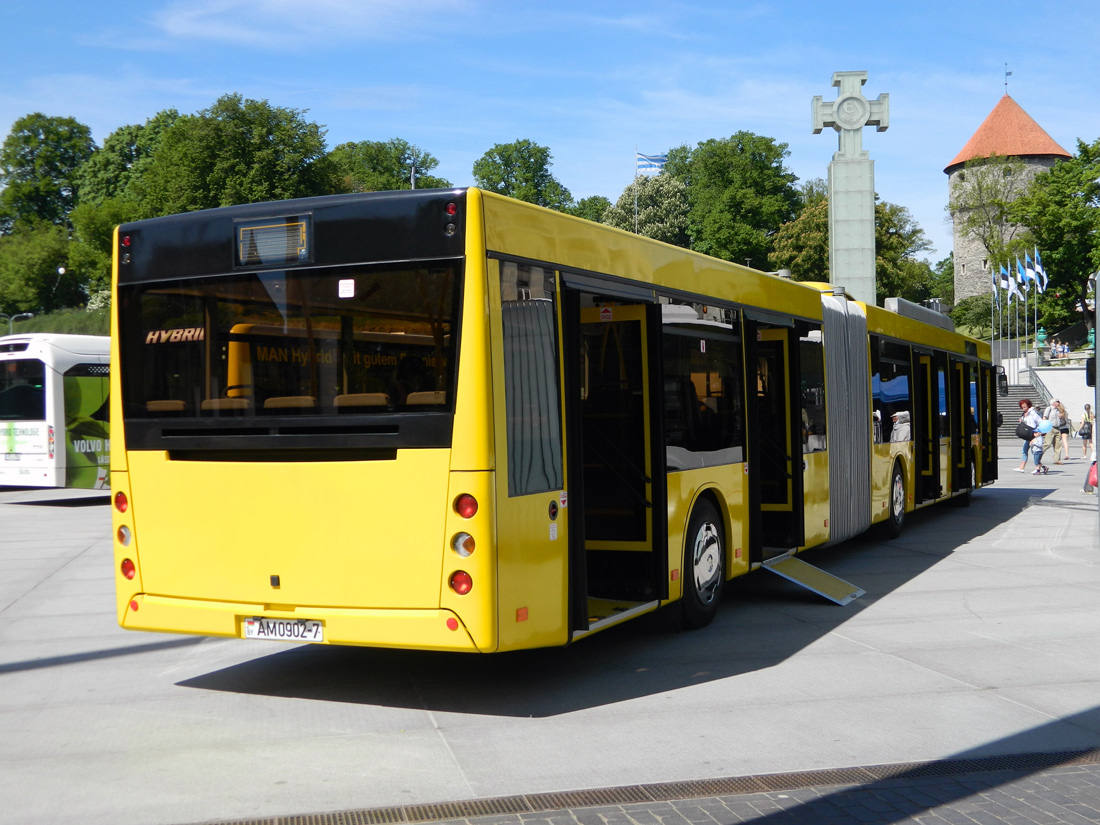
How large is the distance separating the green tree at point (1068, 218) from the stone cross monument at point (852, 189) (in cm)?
3294

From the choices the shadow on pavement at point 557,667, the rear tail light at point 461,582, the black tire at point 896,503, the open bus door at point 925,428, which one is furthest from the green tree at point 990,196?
the rear tail light at point 461,582

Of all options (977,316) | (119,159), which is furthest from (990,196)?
(119,159)

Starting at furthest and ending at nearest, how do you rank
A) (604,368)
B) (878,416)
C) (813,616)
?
(878,416), (813,616), (604,368)

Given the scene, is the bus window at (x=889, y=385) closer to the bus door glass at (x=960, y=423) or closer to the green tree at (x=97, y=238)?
the bus door glass at (x=960, y=423)

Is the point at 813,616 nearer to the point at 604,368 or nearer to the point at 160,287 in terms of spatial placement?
the point at 604,368

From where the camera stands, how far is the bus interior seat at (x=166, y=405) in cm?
674

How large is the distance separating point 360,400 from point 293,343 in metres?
0.50

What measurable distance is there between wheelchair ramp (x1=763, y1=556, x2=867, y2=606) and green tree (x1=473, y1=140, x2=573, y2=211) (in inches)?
2964

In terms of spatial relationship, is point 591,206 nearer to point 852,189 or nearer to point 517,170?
point 517,170

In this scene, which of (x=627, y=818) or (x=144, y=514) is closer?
(x=627, y=818)

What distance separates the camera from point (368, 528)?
6.23 m

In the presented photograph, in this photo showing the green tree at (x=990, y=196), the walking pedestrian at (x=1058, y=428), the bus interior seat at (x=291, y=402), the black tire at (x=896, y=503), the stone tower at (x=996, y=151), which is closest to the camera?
the bus interior seat at (x=291, y=402)

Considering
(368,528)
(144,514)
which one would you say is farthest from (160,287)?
(368,528)

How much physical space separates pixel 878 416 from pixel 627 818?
9.91 meters
